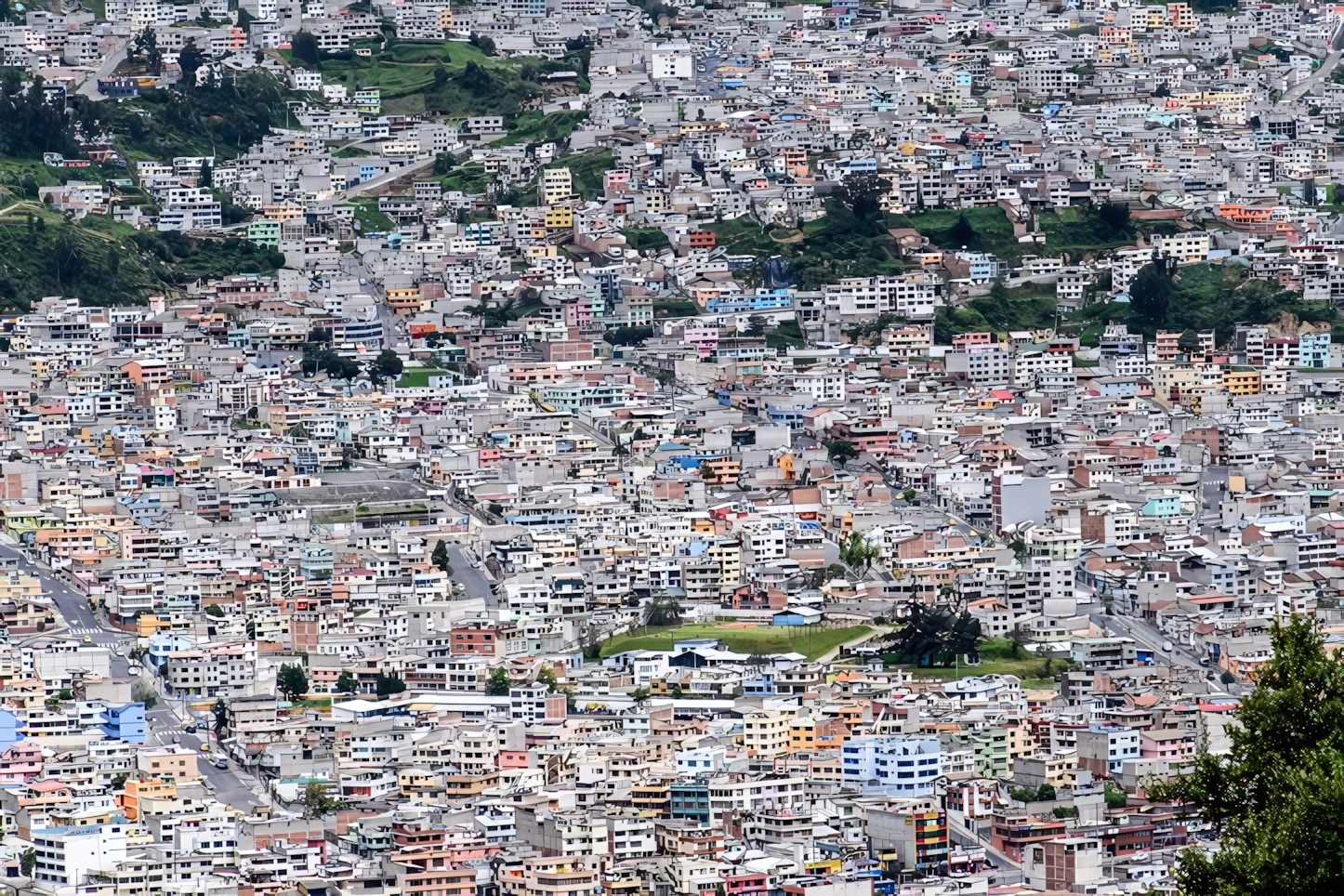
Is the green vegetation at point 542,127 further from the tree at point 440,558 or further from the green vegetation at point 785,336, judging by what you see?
the tree at point 440,558

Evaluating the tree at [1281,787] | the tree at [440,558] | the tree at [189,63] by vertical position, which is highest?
the tree at [1281,787]

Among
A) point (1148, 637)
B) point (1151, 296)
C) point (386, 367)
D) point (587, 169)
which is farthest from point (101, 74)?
point (1148, 637)

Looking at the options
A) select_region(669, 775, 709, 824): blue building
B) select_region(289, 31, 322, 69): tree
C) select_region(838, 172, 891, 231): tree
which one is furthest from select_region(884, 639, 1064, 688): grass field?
select_region(289, 31, 322, 69): tree

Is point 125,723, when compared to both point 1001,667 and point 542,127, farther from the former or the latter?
point 542,127

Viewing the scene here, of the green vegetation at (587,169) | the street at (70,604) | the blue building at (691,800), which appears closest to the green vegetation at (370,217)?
the green vegetation at (587,169)

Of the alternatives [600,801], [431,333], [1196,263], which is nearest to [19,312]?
[431,333]

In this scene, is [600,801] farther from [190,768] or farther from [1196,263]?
[1196,263]

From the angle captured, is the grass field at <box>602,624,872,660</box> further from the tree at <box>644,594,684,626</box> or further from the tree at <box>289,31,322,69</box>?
the tree at <box>289,31,322,69</box>
